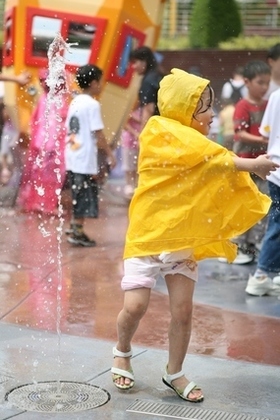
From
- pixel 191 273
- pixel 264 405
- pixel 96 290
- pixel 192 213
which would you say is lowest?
pixel 96 290

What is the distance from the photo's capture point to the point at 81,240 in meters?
8.74

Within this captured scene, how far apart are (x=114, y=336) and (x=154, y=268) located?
122 centimetres

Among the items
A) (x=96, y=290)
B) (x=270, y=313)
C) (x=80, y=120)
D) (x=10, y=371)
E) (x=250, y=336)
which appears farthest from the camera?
(x=80, y=120)

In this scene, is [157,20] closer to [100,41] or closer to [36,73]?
[100,41]

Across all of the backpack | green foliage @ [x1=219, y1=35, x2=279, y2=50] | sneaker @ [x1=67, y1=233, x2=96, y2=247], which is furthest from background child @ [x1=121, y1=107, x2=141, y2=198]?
green foliage @ [x1=219, y1=35, x2=279, y2=50]

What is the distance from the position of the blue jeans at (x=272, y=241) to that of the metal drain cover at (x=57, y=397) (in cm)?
256

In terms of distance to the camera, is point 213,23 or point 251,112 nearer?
point 251,112

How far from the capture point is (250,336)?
570 cm

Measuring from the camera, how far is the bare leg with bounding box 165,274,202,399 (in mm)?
4418

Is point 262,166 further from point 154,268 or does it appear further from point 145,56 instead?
point 145,56

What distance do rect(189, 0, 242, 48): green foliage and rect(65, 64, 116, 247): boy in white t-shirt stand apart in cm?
1362

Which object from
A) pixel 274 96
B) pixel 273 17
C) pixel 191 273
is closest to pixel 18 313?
pixel 191 273

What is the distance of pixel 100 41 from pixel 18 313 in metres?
6.01

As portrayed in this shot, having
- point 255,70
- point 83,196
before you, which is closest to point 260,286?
point 255,70
